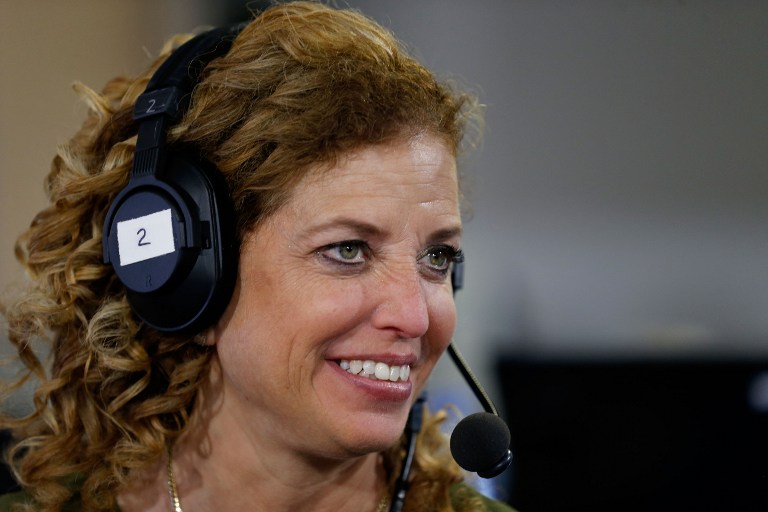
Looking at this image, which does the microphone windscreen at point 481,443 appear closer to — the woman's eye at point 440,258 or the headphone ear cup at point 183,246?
the woman's eye at point 440,258

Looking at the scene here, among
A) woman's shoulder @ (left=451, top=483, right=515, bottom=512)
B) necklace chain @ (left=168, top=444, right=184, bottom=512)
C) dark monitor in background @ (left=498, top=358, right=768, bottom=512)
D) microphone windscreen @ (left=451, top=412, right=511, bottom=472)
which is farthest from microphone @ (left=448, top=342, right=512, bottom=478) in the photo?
dark monitor in background @ (left=498, top=358, right=768, bottom=512)

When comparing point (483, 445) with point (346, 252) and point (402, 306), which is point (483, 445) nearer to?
point (402, 306)

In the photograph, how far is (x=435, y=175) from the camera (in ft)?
4.25

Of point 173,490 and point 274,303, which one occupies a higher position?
point 274,303

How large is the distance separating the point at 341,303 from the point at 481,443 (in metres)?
0.24

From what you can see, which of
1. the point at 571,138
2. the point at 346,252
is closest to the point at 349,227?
the point at 346,252

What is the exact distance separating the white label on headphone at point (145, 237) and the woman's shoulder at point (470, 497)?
618mm

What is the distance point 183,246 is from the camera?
1205 mm

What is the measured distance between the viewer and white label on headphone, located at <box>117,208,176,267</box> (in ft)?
4.01

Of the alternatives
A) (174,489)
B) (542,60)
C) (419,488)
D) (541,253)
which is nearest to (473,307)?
(541,253)

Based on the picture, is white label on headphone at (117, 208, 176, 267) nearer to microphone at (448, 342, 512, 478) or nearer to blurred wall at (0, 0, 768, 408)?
microphone at (448, 342, 512, 478)

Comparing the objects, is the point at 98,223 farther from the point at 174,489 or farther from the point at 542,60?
the point at 542,60

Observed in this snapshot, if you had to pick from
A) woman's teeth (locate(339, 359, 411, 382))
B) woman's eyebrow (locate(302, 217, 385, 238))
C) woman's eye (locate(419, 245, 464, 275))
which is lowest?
woman's teeth (locate(339, 359, 411, 382))

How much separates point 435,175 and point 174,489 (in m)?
0.60
